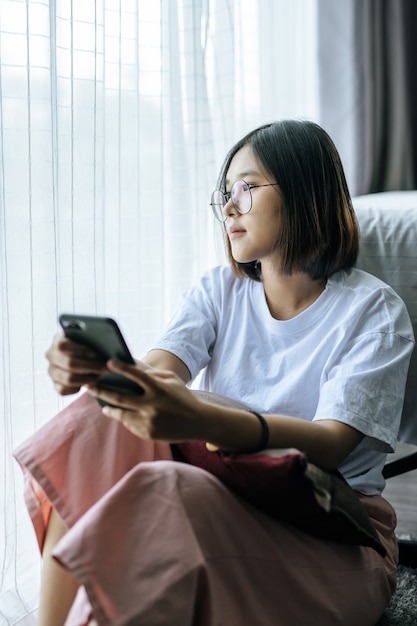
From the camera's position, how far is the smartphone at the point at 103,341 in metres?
0.89

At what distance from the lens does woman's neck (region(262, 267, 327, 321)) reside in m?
1.37

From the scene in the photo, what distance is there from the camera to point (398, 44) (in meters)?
2.60

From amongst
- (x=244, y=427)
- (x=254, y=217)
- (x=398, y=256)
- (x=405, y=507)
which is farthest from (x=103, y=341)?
(x=405, y=507)

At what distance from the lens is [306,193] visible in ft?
4.27

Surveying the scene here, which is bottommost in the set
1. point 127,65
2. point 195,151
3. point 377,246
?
point 377,246

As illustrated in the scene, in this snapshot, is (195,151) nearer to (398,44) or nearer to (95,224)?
(95,224)

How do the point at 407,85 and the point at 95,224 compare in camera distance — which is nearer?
the point at 95,224

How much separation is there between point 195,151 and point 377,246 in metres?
0.52

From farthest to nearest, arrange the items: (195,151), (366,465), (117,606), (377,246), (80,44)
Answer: (195,151), (377,246), (80,44), (366,465), (117,606)

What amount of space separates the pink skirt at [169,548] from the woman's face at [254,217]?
0.37 metres

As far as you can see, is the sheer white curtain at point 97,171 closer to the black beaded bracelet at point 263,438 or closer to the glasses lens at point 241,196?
the glasses lens at point 241,196

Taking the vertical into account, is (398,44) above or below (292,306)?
above

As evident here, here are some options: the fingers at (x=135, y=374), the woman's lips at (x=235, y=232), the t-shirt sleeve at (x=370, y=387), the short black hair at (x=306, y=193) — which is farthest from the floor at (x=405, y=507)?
the fingers at (x=135, y=374)

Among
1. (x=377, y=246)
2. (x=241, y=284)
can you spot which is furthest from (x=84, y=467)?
(x=377, y=246)
